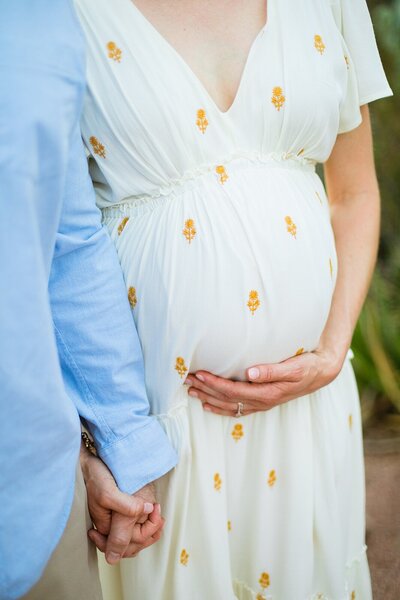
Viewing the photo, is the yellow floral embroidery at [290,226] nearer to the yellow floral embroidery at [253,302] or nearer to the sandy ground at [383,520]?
the yellow floral embroidery at [253,302]

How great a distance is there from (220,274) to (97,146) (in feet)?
1.13

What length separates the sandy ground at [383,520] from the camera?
266cm

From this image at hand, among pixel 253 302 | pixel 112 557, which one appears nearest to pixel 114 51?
pixel 253 302

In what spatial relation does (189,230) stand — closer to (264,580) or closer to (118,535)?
(118,535)

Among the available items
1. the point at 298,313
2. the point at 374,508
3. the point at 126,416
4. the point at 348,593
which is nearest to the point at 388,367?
the point at 374,508

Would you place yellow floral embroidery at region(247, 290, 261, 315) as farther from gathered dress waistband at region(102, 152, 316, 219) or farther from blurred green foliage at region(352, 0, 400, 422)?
blurred green foliage at region(352, 0, 400, 422)

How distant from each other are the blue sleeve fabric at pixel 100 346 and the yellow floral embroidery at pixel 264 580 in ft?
1.38

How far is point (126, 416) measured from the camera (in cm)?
121

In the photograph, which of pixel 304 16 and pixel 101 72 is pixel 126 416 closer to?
pixel 101 72

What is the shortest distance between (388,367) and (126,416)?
2.69 meters

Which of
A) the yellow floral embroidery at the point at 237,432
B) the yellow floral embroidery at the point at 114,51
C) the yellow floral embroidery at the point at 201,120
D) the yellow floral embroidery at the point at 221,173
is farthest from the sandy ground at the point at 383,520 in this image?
the yellow floral embroidery at the point at 114,51

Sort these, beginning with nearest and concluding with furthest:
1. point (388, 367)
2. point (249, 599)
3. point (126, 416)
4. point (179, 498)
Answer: point (126, 416) < point (179, 498) < point (249, 599) < point (388, 367)

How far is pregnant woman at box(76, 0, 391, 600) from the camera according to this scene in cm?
124

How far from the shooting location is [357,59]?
1481 millimetres
